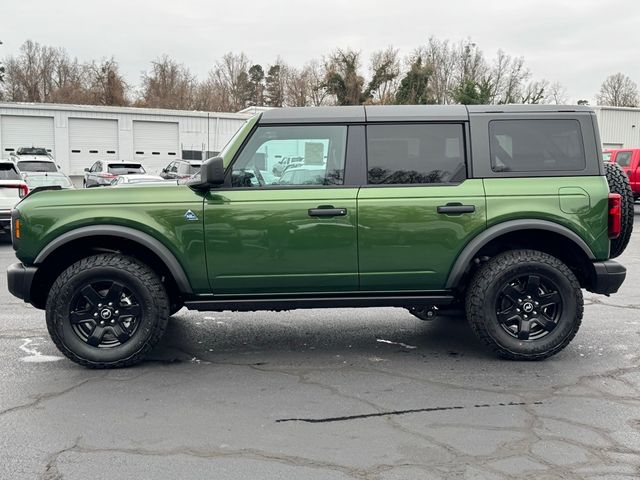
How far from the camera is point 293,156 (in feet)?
17.0

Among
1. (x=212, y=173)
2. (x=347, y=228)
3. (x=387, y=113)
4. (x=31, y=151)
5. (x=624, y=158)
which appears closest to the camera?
(x=212, y=173)

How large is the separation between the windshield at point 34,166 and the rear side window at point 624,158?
60.3 feet

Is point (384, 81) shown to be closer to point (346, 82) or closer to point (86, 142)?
point (346, 82)

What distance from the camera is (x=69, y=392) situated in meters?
4.58

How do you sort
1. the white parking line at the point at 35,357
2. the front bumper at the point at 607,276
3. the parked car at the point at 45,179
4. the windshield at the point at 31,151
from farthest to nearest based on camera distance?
the windshield at the point at 31,151, the parked car at the point at 45,179, the white parking line at the point at 35,357, the front bumper at the point at 607,276

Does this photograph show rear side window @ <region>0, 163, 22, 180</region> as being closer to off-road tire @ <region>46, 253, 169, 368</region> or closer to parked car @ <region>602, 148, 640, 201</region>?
off-road tire @ <region>46, 253, 169, 368</region>

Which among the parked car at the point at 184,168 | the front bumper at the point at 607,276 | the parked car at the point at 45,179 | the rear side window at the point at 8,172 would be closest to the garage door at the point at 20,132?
the parked car at the point at 184,168

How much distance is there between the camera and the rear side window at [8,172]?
522 inches

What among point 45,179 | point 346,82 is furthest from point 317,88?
point 45,179

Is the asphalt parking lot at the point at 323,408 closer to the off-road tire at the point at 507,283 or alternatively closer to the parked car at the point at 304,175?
the off-road tire at the point at 507,283

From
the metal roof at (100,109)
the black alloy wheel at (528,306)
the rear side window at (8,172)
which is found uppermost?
the metal roof at (100,109)

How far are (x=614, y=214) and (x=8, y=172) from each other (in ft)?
39.1

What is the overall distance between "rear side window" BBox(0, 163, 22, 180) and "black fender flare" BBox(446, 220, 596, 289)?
10.9m

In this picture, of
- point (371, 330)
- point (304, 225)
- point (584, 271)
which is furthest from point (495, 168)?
point (371, 330)
